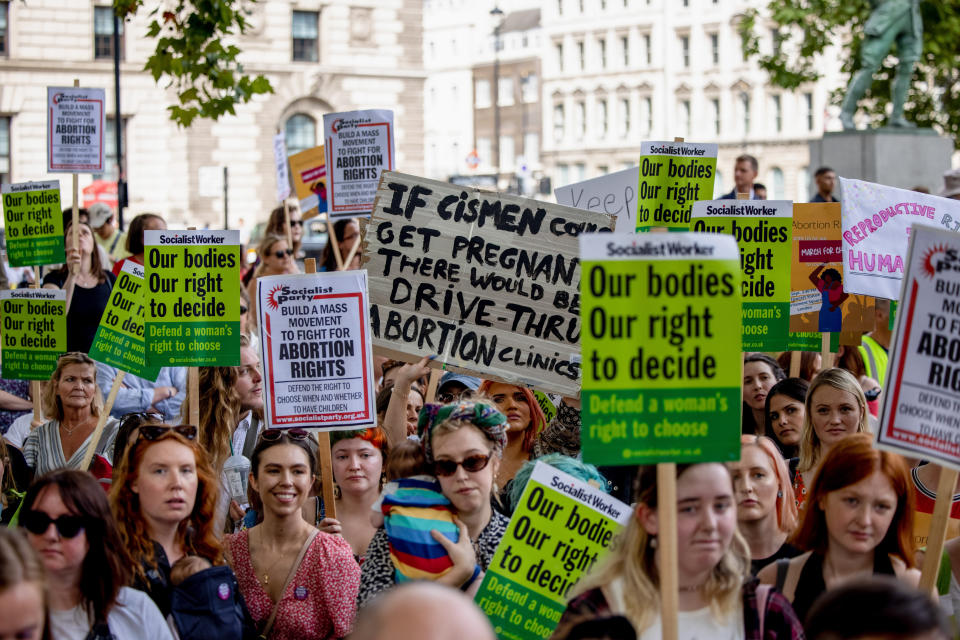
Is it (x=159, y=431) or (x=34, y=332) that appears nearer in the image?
(x=159, y=431)

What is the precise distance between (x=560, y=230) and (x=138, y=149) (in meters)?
36.5

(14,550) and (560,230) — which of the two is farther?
(560,230)

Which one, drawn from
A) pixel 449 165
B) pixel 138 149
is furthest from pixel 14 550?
pixel 449 165

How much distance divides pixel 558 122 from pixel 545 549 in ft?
261

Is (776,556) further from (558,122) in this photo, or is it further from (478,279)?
(558,122)

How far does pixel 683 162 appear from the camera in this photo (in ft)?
28.0

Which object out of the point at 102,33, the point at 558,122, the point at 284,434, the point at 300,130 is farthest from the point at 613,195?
the point at 558,122

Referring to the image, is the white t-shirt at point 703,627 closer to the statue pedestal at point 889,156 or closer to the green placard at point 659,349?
the green placard at point 659,349

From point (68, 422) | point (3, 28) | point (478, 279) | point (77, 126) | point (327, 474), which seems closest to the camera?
point (327, 474)

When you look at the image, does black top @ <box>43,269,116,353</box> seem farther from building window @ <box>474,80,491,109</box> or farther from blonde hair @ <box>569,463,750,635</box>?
building window @ <box>474,80,491,109</box>

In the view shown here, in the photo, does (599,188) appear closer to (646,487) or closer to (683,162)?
(683,162)

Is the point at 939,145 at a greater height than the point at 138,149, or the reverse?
the point at 138,149

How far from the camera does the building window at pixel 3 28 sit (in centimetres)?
3916

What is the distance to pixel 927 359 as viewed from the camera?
4328mm
